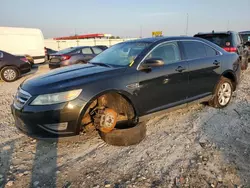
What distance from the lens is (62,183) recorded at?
2.51 m

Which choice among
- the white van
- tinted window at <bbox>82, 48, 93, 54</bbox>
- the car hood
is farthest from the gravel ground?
the white van

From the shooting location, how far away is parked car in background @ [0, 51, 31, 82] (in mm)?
9312

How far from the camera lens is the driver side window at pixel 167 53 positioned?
3.68m

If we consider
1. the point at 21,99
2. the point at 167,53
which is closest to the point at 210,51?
the point at 167,53

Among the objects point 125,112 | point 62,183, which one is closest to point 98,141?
point 125,112

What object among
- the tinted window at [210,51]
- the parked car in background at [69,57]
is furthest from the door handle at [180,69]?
the parked car in background at [69,57]

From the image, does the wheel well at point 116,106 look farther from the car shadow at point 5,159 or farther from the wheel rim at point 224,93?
the wheel rim at point 224,93

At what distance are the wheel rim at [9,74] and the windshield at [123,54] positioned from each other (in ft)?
22.2

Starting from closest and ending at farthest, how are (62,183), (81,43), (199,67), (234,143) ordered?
(62,183)
(234,143)
(199,67)
(81,43)

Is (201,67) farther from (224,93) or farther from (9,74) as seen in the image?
(9,74)

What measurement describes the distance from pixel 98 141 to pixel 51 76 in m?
1.26

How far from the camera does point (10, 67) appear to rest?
9461 mm

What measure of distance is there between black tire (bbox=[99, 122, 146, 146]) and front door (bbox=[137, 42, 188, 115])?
32 cm

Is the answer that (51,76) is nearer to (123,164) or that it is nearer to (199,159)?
(123,164)
